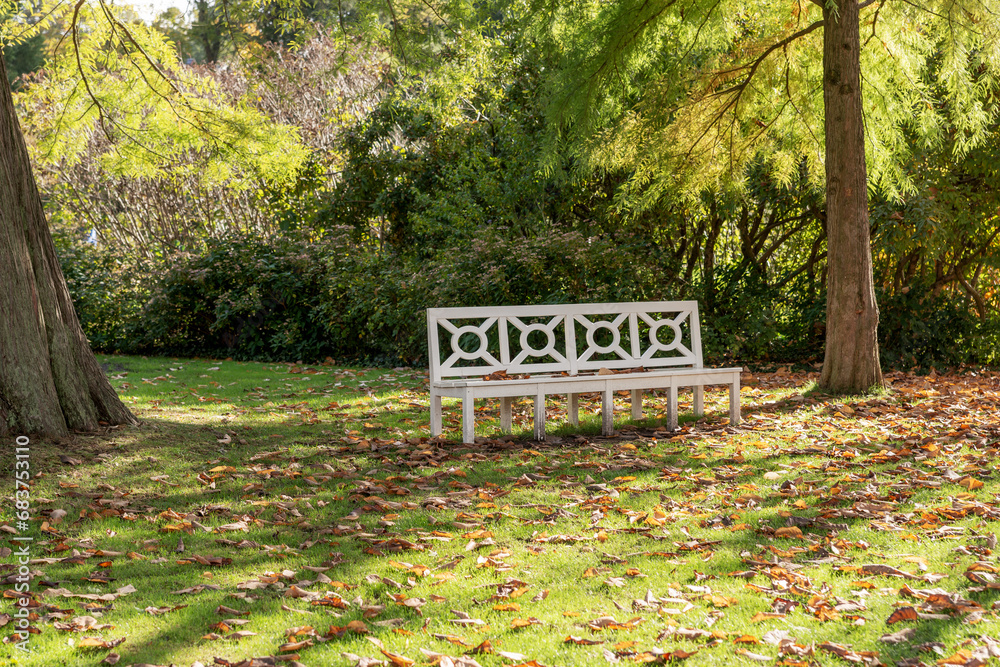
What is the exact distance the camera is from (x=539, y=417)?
245 inches

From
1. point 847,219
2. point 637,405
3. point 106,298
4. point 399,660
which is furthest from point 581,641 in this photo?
point 106,298

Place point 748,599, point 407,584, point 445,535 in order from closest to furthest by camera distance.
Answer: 1. point 748,599
2. point 407,584
3. point 445,535

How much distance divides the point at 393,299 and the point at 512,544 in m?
8.09

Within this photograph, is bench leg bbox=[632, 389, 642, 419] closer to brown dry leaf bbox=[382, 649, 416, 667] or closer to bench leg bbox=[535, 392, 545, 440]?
bench leg bbox=[535, 392, 545, 440]

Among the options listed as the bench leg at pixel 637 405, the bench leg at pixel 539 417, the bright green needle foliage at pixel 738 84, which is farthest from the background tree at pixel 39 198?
the bench leg at pixel 637 405

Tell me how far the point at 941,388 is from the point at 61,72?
9612mm

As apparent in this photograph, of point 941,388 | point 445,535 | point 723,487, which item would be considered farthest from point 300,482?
point 941,388

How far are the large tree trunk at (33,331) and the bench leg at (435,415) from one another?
7.01 feet

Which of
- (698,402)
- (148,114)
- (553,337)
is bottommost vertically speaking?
(698,402)

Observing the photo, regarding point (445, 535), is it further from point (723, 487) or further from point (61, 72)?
point (61, 72)

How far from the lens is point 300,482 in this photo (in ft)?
16.2

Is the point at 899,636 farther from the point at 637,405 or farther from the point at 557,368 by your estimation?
the point at 637,405

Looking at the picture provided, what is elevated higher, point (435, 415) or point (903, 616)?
point (435, 415)

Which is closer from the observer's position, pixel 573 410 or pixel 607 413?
pixel 607 413
